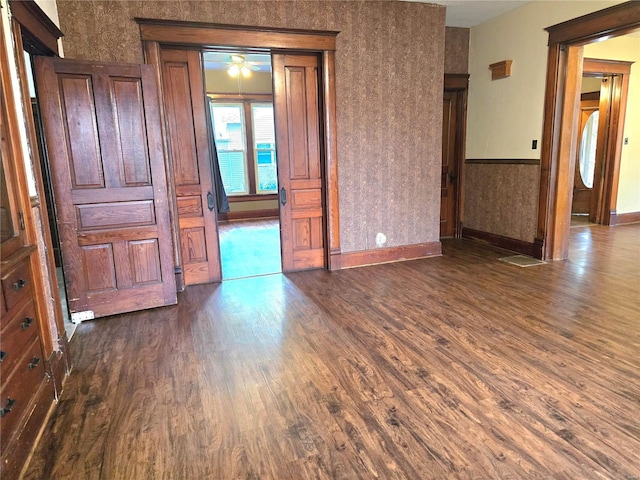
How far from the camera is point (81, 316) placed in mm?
3346

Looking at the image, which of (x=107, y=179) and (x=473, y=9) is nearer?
(x=107, y=179)

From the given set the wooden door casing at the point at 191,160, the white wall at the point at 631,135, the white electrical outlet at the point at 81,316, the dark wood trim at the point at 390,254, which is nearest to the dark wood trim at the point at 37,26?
the wooden door casing at the point at 191,160

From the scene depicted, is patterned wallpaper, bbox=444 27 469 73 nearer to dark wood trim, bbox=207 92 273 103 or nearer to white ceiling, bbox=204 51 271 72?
white ceiling, bbox=204 51 271 72

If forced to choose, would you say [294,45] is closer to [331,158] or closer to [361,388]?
[331,158]

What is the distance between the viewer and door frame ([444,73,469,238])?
5.71 metres

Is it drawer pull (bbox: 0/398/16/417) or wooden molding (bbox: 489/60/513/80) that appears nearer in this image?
drawer pull (bbox: 0/398/16/417)

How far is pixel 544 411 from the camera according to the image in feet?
6.79

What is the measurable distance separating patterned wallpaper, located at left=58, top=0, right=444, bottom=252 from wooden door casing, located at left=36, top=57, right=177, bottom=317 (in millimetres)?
1082

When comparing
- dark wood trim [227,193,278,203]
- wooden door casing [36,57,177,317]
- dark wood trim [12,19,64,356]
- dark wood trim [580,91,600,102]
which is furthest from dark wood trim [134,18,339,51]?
dark wood trim [580,91,600,102]

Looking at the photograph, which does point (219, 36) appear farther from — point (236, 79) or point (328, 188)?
point (236, 79)

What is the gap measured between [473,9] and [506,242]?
2866 mm

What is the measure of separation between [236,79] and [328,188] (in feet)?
15.9

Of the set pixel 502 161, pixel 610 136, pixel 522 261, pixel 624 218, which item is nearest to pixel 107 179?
pixel 522 261

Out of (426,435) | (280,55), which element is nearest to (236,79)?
(280,55)
